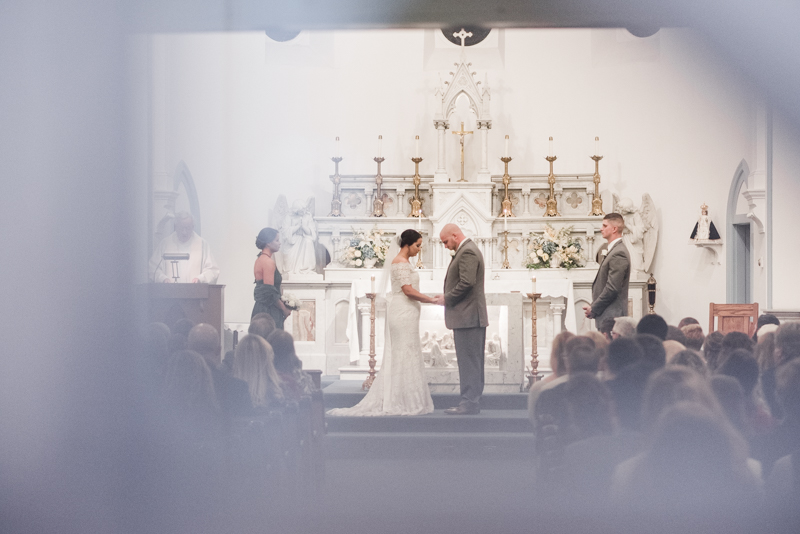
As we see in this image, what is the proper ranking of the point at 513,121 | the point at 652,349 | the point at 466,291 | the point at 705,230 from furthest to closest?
the point at 513,121 → the point at 705,230 → the point at 466,291 → the point at 652,349

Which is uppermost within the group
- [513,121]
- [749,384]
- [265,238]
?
[513,121]

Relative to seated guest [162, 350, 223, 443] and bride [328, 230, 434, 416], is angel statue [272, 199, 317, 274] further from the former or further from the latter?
seated guest [162, 350, 223, 443]

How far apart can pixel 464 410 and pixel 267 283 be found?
5.06ft

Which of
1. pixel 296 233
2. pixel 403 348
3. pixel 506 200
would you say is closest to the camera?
pixel 403 348

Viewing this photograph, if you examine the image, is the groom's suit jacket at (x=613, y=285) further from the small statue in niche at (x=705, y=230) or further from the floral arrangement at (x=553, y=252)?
the small statue in niche at (x=705, y=230)

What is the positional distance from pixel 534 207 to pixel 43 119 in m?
7.18

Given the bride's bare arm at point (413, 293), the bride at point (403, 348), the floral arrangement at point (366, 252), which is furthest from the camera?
the floral arrangement at point (366, 252)

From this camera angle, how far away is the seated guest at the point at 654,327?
4.35m

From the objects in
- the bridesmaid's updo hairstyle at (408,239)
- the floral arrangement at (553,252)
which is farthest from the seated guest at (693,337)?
the floral arrangement at (553,252)

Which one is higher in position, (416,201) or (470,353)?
(416,201)

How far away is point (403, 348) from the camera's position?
5996mm

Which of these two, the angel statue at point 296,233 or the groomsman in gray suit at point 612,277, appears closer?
the groomsman in gray suit at point 612,277

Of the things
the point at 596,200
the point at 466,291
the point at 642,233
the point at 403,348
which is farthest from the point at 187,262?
the point at 642,233

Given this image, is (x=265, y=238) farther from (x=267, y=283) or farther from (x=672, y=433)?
(x=672, y=433)
